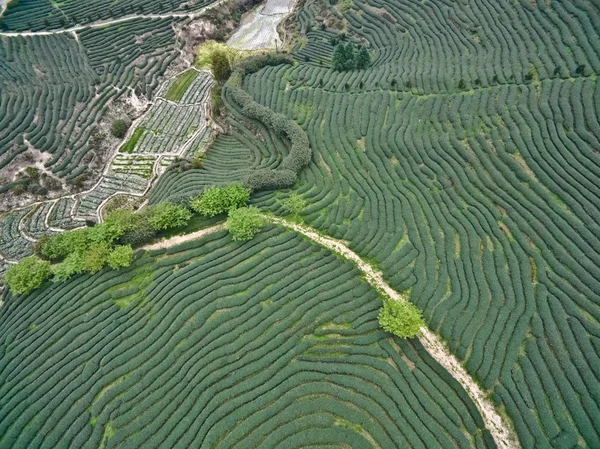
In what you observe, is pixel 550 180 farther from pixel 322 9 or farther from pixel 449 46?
pixel 322 9

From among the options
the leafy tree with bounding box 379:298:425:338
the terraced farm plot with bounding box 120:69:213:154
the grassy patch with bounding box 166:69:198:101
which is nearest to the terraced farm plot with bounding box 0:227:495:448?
the leafy tree with bounding box 379:298:425:338

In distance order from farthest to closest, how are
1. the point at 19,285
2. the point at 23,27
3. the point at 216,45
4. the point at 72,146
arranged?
1. the point at 216,45
2. the point at 23,27
3. the point at 72,146
4. the point at 19,285

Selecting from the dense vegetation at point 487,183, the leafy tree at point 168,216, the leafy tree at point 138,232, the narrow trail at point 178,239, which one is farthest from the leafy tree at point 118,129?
the narrow trail at point 178,239

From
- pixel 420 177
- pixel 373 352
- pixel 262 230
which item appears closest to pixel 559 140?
pixel 420 177

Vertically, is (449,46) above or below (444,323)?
above

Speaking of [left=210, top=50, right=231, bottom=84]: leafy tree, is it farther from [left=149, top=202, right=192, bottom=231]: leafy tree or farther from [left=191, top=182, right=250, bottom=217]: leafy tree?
[left=149, top=202, right=192, bottom=231]: leafy tree

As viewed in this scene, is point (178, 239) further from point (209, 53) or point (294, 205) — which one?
point (209, 53)

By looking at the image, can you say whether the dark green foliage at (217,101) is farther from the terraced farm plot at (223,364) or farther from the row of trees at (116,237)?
the terraced farm plot at (223,364)

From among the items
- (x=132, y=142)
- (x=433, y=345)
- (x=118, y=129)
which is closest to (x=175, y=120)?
(x=132, y=142)
